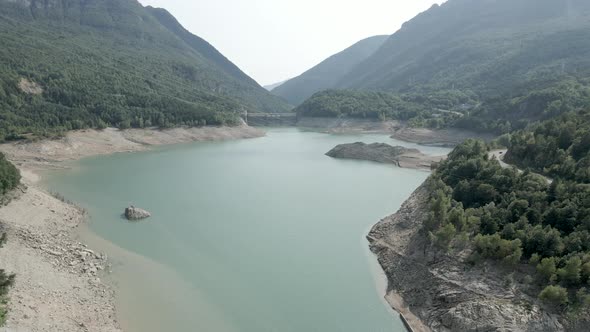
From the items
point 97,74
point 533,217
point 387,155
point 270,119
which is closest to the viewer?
point 533,217

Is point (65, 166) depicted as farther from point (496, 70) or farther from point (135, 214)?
point (496, 70)

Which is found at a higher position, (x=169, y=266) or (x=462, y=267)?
(x=462, y=267)

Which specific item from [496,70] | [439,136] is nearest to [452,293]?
[439,136]

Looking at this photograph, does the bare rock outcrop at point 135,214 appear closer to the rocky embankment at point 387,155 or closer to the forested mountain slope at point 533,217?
the forested mountain slope at point 533,217

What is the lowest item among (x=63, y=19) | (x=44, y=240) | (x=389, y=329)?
(x=389, y=329)

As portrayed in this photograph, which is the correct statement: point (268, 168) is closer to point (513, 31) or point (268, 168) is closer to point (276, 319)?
point (276, 319)

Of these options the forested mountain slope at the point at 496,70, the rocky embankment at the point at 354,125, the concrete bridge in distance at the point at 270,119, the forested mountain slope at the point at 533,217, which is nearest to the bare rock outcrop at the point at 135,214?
the forested mountain slope at the point at 533,217

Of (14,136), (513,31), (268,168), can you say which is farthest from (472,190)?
(513,31)
